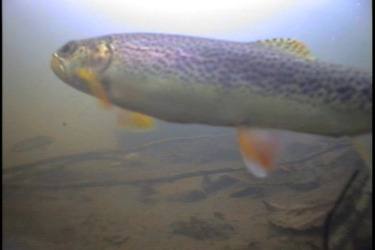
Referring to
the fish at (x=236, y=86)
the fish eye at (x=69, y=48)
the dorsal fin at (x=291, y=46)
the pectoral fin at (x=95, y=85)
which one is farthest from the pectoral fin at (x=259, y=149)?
the fish eye at (x=69, y=48)

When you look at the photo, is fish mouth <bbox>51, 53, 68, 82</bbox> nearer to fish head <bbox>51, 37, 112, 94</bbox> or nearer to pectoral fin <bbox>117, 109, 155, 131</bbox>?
fish head <bbox>51, 37, 112, 94</bbox>

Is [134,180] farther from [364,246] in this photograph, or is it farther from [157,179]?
[364,246]

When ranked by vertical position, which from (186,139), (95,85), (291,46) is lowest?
(186,139)

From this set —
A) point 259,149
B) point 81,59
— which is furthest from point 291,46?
point 81,59

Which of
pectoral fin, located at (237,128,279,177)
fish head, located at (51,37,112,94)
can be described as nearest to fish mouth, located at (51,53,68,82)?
fish head, located at (51,37,112,94)

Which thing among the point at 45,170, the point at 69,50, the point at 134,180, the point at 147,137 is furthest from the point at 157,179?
the point at 147,137

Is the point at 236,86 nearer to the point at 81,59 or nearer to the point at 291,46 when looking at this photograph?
the point at 291,46

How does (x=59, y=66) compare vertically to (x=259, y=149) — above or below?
above
